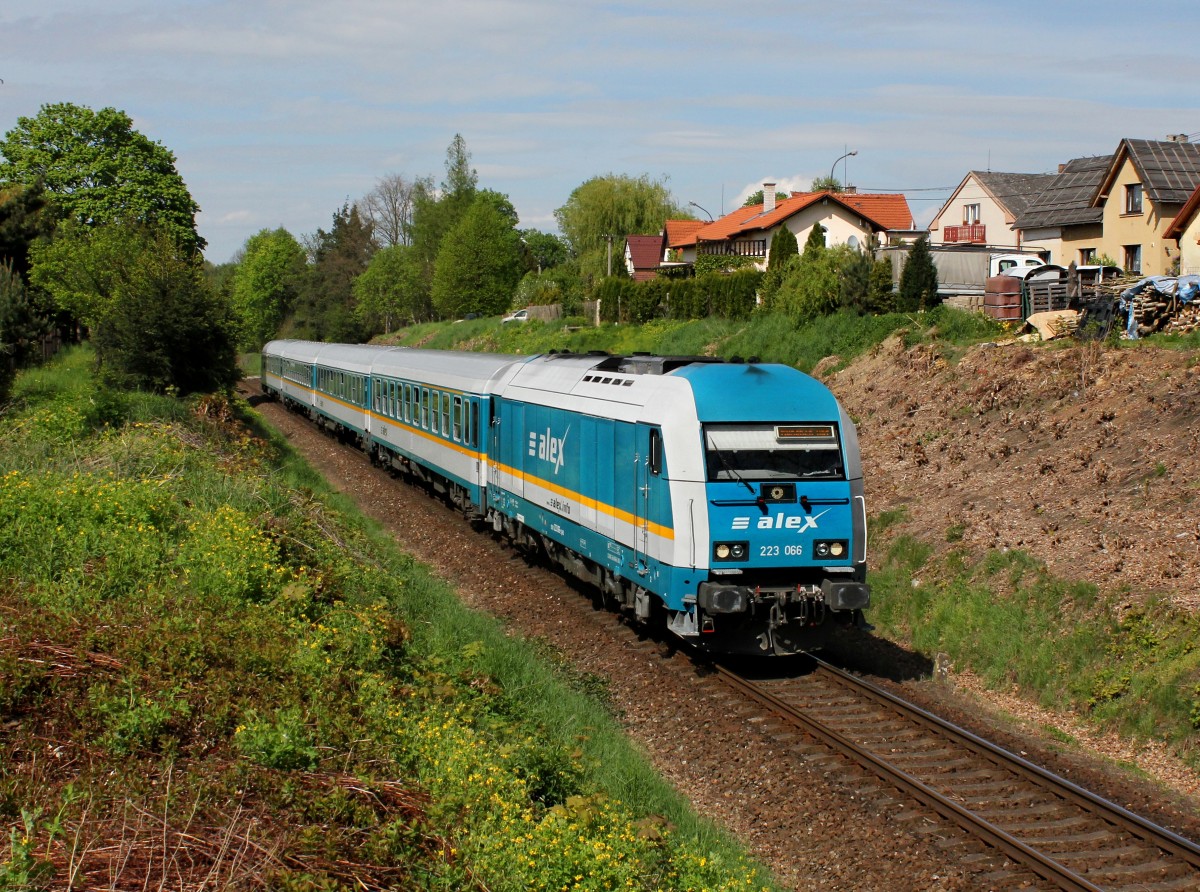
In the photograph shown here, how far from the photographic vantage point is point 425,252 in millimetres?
93125

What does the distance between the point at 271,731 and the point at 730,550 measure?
18.0 ft

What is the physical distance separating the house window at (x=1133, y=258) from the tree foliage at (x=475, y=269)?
47899 mm

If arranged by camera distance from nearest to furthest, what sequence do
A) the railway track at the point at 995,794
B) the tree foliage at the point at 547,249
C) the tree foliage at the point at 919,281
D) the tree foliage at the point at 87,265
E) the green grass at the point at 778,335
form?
the railway track at the point at 995,794, the green grass at the point at 778,335, the tree foliage at the point at 919,281, the tree foliage at the point at 87,265, the tree foliage at the point at 547,249

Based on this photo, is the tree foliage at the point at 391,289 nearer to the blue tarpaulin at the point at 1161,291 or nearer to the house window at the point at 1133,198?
the house window at the point at 1133,198

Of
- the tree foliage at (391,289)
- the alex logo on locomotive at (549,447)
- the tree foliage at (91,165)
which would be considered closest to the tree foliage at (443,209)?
the tree foliage at (391,289)

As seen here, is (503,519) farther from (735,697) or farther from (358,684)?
(358,684)

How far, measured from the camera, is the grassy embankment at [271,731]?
6191 millimetres

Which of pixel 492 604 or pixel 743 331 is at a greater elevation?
pixel 743 331

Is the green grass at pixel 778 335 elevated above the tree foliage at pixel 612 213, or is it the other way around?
the tree foliage at pixel 612 213

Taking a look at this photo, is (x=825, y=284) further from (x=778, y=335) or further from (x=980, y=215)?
(x=980, y=215)

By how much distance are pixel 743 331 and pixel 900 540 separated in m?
17.3

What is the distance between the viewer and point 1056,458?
52.7 feet

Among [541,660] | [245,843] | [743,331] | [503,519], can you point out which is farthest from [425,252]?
[245,843]

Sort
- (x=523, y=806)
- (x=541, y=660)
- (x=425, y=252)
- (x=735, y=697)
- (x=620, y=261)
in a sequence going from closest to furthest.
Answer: (x=523, y=806) → (x=735, y=697) → (x=541, y=660) → (x=620, y=261) → (x=425, y=252)
